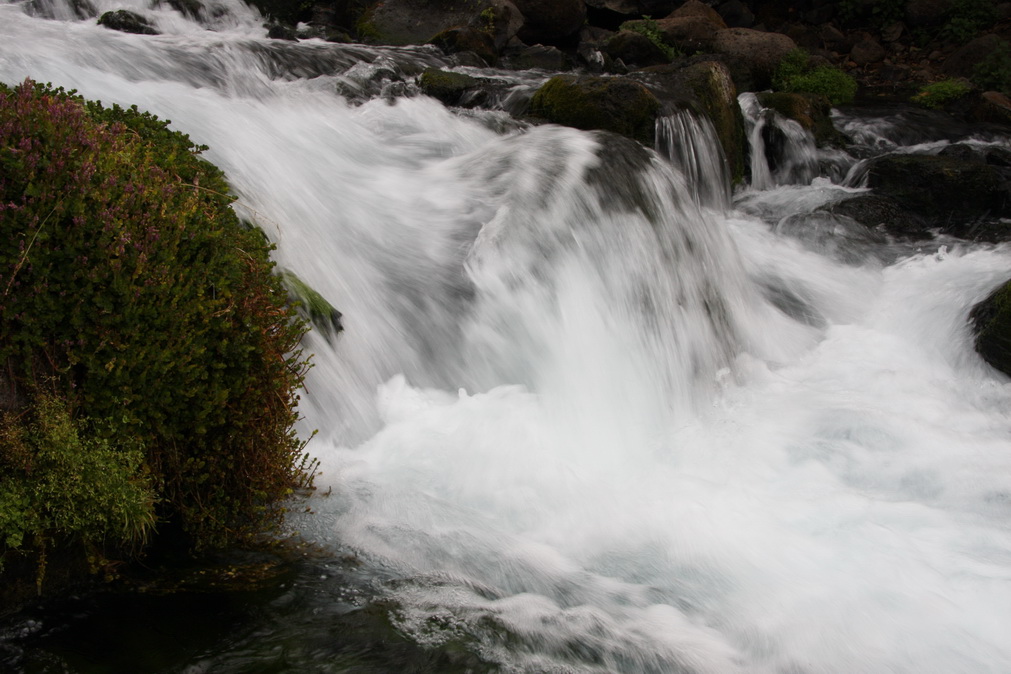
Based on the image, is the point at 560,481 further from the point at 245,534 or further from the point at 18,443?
the point at 18,443

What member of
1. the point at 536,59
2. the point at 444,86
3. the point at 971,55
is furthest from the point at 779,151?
the point at 971,55

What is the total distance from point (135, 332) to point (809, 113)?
42.1 ft

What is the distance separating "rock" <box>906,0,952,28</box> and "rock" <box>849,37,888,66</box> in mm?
1155

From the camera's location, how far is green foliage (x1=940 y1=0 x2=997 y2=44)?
20.2 meters

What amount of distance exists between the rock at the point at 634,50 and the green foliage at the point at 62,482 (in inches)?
581

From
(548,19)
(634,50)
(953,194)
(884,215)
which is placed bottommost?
(884,215)

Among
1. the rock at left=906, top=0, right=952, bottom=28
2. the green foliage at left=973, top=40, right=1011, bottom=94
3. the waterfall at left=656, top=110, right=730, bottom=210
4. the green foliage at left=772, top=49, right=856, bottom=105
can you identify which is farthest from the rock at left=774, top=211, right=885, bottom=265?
the rock at left=906, top=0, right=952, bottom=28

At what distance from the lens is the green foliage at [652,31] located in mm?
17391

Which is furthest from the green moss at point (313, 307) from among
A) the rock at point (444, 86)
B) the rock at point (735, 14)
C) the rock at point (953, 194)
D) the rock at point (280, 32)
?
the rock at point (735, 14)

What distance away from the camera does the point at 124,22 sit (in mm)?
10445

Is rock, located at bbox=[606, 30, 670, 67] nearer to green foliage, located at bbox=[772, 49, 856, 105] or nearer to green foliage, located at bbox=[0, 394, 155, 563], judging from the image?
green foliage, located at bbox=[772, 49, 856, 105]

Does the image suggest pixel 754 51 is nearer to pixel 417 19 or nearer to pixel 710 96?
pixel 710 96

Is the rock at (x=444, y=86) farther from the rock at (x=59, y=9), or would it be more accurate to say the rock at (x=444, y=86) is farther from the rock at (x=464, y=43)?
the rock at (x=59, y=9)

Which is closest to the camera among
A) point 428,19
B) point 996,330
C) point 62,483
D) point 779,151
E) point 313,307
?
point 62,483
